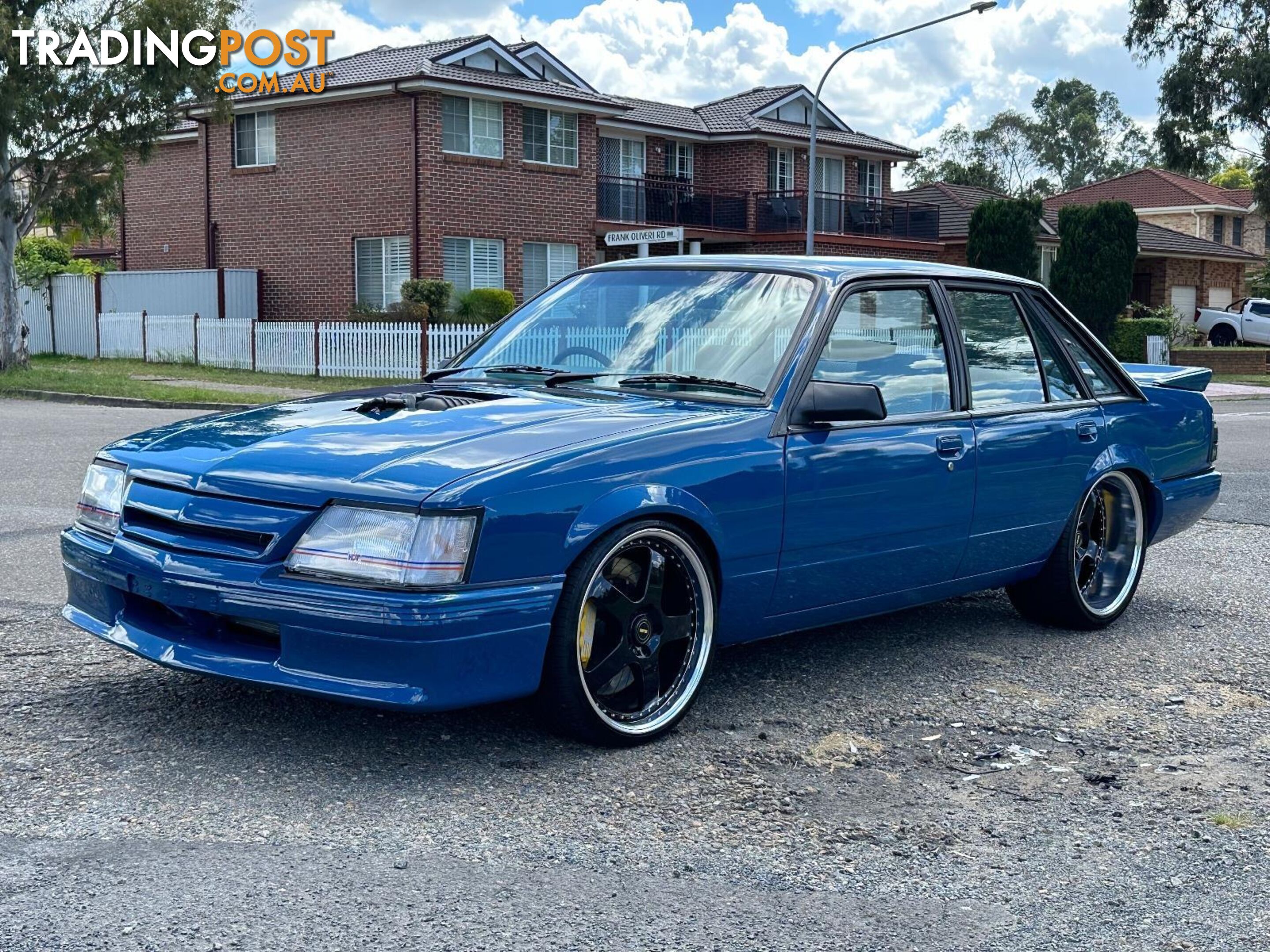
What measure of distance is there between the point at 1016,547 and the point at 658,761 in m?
2.14

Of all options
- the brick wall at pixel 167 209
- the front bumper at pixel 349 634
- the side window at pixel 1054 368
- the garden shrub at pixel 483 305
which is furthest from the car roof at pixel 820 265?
the brick wall at pixel 167 209

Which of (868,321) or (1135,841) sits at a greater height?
(868,321)

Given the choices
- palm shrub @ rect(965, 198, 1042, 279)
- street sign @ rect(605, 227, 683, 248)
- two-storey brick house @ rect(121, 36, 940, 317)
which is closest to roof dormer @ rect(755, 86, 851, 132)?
two-storey brick house @ rect(121, 36, 940, 317)

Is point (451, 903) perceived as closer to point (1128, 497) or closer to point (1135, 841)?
point (1135, 841)

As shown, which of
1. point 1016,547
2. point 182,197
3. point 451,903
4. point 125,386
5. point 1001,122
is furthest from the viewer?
point 1001,122

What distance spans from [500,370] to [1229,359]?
3588 cm

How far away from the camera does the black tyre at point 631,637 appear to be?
13.9 feet

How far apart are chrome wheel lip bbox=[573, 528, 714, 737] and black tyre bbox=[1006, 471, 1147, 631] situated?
6.95 feet

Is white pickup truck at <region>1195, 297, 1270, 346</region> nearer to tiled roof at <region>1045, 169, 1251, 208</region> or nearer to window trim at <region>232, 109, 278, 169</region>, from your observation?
tiled roof at <region>1045, 169, 1251, 208</region>

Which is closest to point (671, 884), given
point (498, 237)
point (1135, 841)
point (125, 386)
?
point (1135, 841)

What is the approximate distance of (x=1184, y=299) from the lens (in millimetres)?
53750

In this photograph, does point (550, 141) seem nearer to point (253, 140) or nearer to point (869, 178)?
point (253, 140)

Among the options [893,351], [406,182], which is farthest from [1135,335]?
[893,351]

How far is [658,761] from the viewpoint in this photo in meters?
4.38
